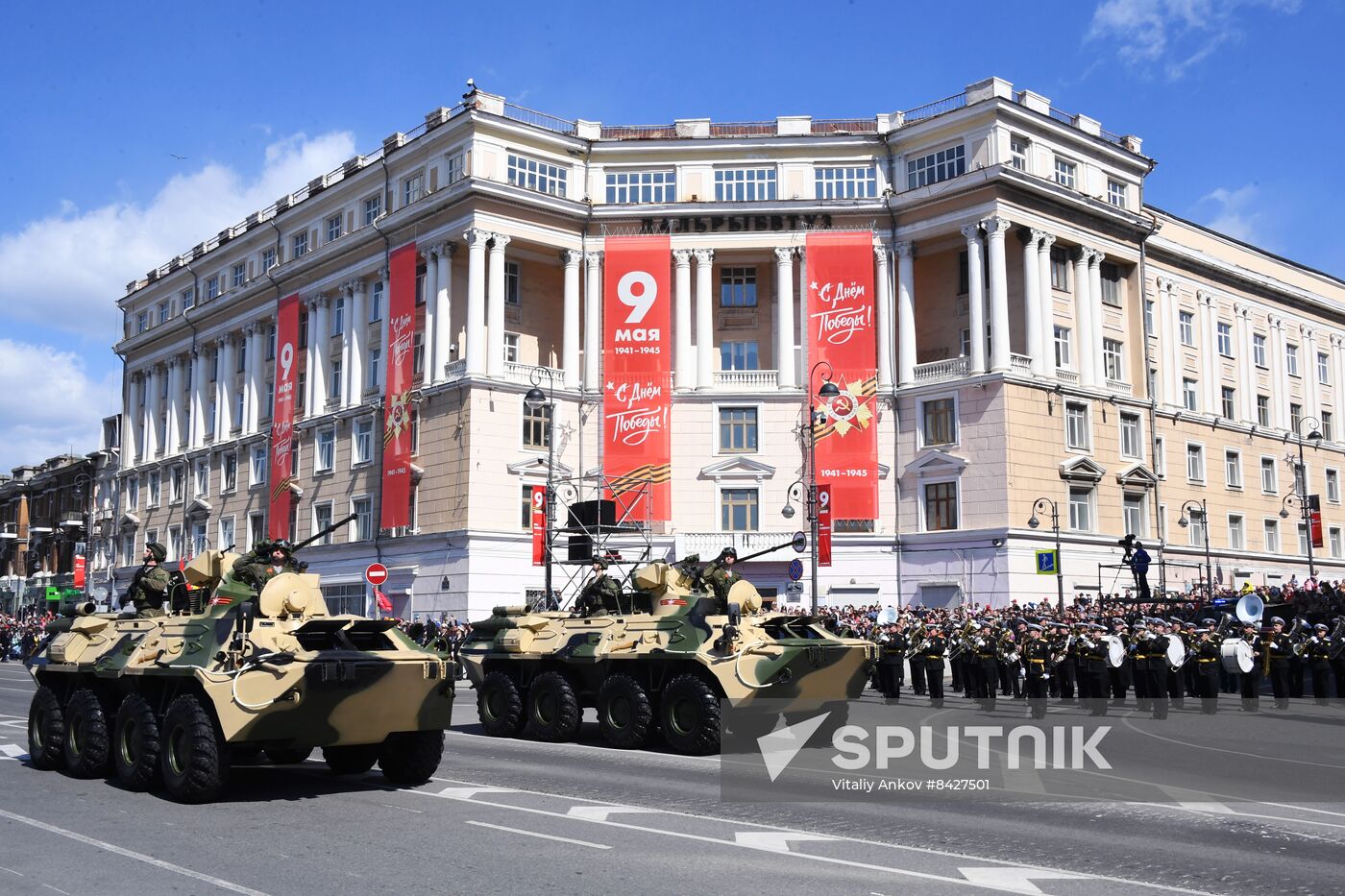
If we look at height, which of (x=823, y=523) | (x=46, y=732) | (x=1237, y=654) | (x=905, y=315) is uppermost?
(x=905, y=315)

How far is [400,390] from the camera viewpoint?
163ft

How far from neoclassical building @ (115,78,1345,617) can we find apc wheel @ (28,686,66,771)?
3013 cm

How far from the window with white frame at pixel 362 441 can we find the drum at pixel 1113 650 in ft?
118

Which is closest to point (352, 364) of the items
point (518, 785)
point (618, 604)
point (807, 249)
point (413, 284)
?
point (413, 284)

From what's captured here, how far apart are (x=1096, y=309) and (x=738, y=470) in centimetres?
1548

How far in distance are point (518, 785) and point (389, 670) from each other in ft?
6.99

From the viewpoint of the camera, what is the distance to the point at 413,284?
4947 centimetres

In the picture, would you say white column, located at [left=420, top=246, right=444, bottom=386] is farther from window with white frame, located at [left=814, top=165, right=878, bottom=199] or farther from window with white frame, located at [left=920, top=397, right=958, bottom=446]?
window with white frame, located at [left=920, top=397, right=958, bottom=446]

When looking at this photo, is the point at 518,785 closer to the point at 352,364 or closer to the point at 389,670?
the point at 389,670

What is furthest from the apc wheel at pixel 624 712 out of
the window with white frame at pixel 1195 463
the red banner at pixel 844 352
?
the window with white frame at pixel 1195 463

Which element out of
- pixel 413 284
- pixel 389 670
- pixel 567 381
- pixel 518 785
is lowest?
pixel 518 785

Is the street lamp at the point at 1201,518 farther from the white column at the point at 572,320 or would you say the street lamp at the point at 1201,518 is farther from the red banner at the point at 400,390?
the red banner at the point at 400,390

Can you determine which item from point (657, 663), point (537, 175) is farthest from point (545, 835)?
point (537, 175)

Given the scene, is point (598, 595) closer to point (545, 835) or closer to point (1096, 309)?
point (545, 835)
